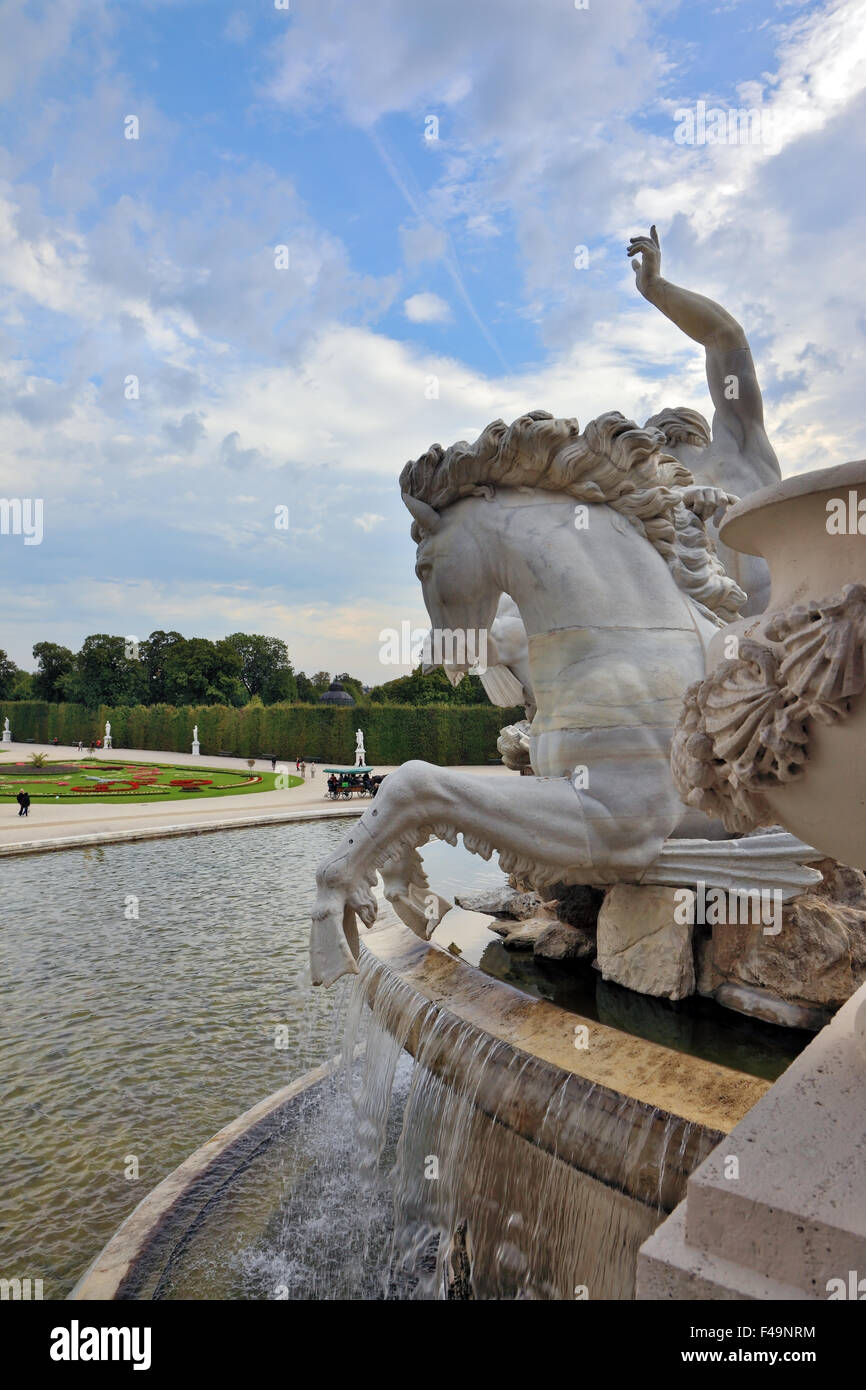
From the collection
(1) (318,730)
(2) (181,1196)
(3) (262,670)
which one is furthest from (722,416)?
(3) (262,670)

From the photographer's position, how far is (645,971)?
113 inches

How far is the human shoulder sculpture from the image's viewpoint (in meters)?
3.91

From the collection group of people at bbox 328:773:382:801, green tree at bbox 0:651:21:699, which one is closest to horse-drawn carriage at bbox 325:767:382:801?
group of people at bbox 328:773:382:801

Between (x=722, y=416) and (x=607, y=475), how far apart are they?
1.45m

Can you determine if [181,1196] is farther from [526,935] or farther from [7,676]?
[7,676]

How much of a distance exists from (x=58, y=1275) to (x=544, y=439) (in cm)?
355

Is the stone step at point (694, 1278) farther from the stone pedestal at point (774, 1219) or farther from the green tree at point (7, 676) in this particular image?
the green tree at point (7, 676)

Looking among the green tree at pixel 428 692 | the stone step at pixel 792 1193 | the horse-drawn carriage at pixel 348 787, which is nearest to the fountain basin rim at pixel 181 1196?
the stone step at pixel 792 1193

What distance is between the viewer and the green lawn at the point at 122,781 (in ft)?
62.9

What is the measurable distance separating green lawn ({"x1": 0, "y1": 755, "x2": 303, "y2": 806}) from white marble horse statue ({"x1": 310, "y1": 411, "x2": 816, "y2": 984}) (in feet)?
54.8

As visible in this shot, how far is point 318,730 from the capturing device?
3166cm

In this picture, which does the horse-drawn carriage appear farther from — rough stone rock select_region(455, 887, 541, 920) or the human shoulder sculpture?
the human shoulder sculpture

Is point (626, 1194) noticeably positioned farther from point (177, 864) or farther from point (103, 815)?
point (103, 815)

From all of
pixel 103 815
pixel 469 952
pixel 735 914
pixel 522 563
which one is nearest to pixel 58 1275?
pixel 469 952
